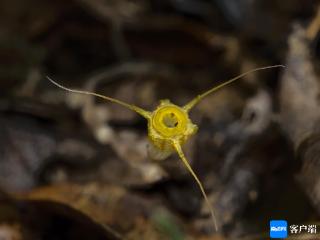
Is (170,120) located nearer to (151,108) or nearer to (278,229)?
(278,229)

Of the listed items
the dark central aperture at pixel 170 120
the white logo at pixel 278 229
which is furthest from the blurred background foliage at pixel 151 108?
the dark central aperture at pixel 170 120

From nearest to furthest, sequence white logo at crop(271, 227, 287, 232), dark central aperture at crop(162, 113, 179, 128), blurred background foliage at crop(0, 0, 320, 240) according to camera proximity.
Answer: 1. dark central aperture at crop(162, 113, 179, 128)
2. white logo at crop(271, 227, 287, 232)
3. blurred background foliage at crop(0, 0, 320, 240)

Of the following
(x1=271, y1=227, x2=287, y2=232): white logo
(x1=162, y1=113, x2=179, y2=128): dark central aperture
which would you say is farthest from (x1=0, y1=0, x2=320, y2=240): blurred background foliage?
(x1=162, y1=113, x2=179, y2=128): dark central aperture

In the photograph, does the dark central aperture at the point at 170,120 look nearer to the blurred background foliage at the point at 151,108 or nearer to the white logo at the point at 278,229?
the blurred background foliage at the point at 151,108

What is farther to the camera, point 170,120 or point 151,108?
point 151,108

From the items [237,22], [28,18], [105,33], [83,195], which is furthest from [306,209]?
[28,18]

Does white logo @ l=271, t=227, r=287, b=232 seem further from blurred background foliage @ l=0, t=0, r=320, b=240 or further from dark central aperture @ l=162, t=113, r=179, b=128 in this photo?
dark central aperture @ l=162, t=113, r=179, b=128

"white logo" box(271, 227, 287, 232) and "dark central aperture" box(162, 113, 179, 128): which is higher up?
"dark central aperture" box(162, 113, 179, 128)

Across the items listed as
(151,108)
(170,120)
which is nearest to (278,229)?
(170,120)
